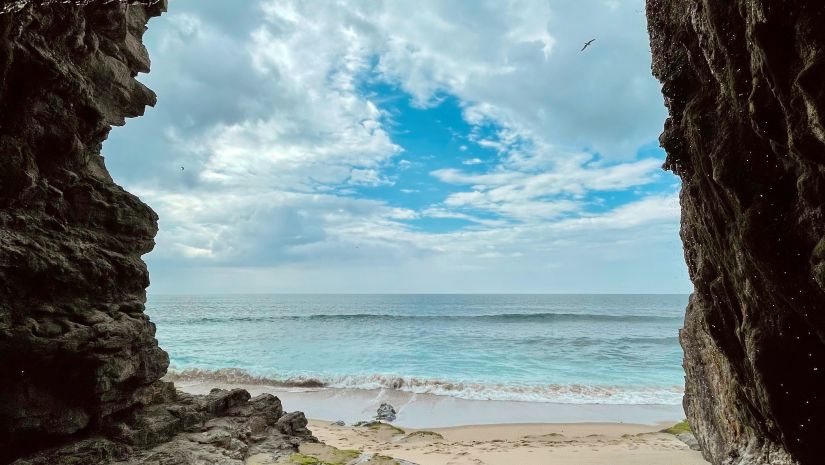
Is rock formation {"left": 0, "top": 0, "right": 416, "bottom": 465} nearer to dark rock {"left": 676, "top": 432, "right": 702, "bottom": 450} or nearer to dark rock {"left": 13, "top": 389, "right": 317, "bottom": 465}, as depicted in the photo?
dark rock {"left": 13, "top": 389, "right": 317, "bottom": 465}

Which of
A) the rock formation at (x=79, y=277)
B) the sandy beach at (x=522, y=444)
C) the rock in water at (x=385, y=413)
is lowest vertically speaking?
the rock in water at (x=385, y=413)

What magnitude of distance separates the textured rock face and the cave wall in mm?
6610

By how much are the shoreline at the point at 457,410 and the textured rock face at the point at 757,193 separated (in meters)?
7.61

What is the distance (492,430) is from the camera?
38.0 feet

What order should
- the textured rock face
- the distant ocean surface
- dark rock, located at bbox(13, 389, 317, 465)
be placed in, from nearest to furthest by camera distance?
the textured rock face
dark rock, located at bbox(13, 389, 317, 465)
the distant ocean surface

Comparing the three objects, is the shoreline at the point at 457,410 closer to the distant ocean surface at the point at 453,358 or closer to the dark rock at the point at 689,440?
the distant ocean surface at the point at 453,358

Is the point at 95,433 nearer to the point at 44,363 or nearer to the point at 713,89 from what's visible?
the point at 44,363

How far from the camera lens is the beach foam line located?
14930 millimetres

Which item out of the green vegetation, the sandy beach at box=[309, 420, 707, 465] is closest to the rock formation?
the sandy beach at box=[309, 420, 707, 465]

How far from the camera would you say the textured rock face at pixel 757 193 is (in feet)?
9.89

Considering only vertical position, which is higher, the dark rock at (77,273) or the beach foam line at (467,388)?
the dark rock at (77,273)

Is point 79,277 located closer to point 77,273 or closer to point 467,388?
point 77,273

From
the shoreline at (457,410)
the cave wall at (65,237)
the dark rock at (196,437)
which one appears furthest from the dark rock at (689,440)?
the cave wall at (65,237)

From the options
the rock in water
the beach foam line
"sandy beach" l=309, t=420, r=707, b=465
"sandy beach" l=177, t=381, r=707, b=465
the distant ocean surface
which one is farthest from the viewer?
the distant ocean surface
